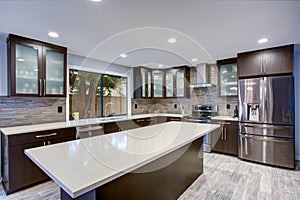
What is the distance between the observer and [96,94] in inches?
163

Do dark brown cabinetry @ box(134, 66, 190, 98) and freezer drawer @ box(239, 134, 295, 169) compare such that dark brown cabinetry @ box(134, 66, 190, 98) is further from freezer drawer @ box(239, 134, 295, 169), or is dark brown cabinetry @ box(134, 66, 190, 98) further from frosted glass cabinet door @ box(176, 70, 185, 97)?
freezer drawer @ box(239, 134, 295, 169)

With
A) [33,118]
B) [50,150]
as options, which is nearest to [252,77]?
[50,150]

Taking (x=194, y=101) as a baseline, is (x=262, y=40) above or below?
above

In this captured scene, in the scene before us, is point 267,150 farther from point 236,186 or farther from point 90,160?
point 90,160

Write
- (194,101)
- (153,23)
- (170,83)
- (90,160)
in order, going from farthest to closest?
(170,83) < (194,101) < (153,23) < (90,160)

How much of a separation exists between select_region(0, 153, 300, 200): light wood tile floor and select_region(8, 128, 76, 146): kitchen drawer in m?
0.72

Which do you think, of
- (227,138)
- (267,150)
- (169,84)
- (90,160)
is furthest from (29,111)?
(267,150)

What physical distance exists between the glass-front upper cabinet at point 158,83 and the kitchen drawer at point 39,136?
9.75 feet

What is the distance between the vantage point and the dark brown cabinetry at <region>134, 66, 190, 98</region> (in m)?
4.96

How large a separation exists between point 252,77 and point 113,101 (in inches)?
135

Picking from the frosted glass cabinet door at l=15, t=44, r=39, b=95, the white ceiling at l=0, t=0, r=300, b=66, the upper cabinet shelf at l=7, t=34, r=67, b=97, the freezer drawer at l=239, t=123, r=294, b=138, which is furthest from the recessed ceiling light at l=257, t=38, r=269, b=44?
the frosted glass cabinet door at l=15, t=44, r=39, b=95

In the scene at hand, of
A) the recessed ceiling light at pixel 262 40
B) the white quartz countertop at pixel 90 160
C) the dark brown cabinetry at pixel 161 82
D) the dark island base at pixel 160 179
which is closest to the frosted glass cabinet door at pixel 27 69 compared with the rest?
the white quartz countertop at pixel 90 160

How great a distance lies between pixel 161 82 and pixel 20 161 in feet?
13.1

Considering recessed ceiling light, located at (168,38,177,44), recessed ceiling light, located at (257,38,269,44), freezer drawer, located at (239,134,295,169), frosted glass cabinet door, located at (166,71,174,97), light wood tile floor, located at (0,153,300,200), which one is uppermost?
recessed ceiling light, located at (168,38,177,44)
